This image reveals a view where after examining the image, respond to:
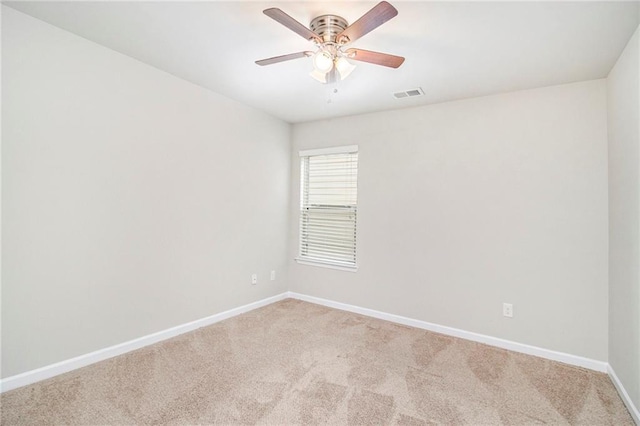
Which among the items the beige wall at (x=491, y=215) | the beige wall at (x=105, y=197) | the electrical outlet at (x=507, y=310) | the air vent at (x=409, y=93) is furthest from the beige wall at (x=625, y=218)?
the beige wall at (x=105, y=197)

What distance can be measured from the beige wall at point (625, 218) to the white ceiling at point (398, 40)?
23 cm

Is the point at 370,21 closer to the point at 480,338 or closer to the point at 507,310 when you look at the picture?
the point at 507,310

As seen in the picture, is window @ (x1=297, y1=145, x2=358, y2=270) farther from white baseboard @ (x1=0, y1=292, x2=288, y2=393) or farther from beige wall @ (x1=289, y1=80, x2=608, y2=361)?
white baseboard @ (x1=0, y1=292, x2=288, y2=393)

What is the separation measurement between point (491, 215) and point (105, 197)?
3.48 meters

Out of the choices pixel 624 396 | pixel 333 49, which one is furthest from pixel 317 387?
pixel 333 49

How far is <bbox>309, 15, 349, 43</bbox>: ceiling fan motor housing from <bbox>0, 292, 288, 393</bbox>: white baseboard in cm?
286

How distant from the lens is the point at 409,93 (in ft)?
10.1

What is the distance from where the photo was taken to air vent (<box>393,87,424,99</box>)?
3.02m

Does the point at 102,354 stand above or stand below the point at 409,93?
below

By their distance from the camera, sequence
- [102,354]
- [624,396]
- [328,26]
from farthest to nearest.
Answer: [102,354] → [624,396] → [328,26]

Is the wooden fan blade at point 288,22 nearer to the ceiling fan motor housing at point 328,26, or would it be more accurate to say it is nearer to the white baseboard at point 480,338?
the ceiling fan motor housing at point 328,26

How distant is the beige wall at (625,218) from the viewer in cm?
196

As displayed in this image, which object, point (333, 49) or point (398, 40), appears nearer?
point (333, 49)

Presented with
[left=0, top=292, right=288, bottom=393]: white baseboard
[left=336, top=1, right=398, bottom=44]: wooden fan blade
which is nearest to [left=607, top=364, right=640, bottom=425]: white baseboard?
[left=336, top=1, right=398, bottom=44]: wooden fan blade
